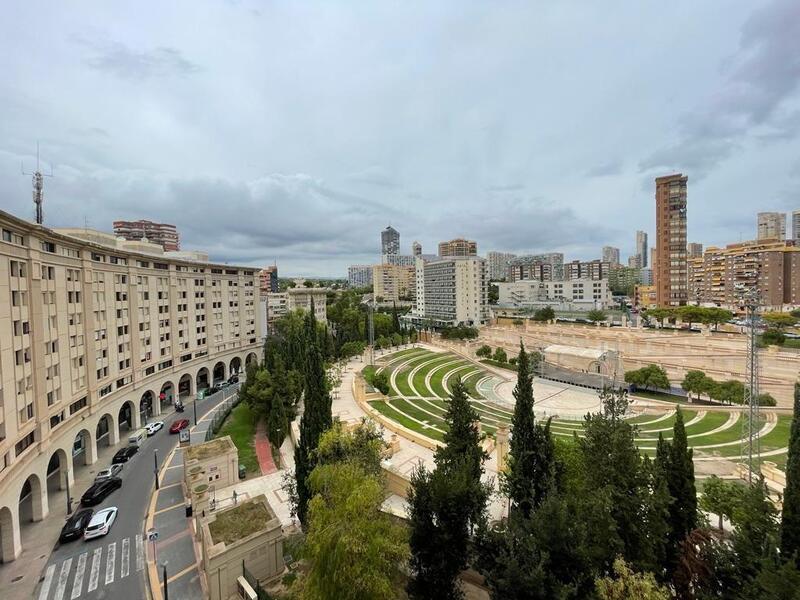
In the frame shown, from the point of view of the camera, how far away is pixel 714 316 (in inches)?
2694

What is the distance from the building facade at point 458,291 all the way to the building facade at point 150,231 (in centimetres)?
7927

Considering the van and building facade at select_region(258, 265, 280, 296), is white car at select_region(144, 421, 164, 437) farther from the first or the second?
building facade at select_region(258, 265, 280, 296)

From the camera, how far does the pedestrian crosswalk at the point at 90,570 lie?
1634 cm

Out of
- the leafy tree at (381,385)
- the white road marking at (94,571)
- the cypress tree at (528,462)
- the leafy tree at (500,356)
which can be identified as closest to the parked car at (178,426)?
the white road marking at (94,571)

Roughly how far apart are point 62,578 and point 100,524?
3.04m

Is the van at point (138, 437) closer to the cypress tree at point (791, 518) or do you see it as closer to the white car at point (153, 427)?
the white car at point (153, 427)

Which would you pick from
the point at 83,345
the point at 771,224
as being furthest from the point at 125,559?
the point at 771,224

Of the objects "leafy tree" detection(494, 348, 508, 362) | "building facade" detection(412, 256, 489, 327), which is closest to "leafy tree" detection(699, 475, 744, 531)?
"leafy tree" detection(494, 348, 508, 362)

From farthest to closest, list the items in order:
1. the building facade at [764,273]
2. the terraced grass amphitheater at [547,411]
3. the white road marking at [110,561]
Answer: the building facade at [764,273] < the terraced grass amphitheater at [547,411] < the white road marking at [110,561]

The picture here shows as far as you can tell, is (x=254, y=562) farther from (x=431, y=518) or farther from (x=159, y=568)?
(x=431, y=518)

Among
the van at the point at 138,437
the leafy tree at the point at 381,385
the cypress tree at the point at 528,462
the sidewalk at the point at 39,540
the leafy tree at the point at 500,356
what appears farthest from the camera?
the leafy tree at the point at 500,356

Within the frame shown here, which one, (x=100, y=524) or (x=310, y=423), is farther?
(x=100, y=524)

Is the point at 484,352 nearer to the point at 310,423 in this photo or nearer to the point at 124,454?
the point at 310,423

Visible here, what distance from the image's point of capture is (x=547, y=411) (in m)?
40.0
